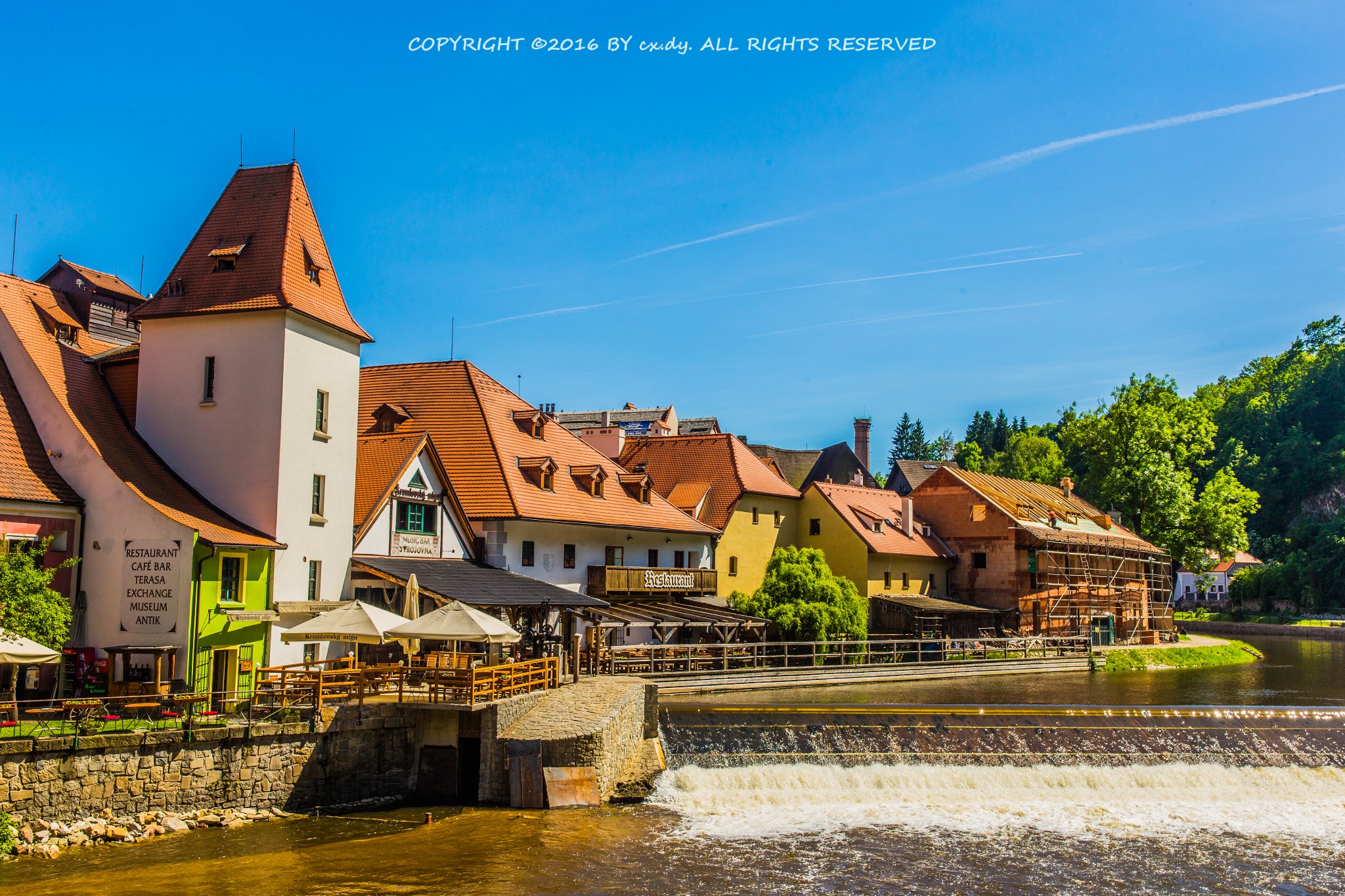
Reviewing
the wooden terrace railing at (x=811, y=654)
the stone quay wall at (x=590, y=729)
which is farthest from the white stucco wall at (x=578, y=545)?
the stone quay wall at (x=590, y=729)

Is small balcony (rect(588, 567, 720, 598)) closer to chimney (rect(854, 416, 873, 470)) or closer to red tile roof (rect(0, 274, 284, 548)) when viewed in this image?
red tile roof (rect(0, 274, 284, 548))

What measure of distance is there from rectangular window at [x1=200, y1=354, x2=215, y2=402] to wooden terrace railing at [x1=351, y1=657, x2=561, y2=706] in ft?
28.4

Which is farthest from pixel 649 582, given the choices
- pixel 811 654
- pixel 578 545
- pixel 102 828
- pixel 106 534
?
pixel 102 828

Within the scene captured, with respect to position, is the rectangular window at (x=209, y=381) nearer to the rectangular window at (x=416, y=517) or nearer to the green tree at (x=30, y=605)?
the green tree at (x=30, y=605)

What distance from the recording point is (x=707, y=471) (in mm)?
53125

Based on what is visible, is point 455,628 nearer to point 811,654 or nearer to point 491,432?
point 491,432

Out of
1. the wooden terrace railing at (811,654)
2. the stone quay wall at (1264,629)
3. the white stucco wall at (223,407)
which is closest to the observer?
the white stucco wall at (223,407)

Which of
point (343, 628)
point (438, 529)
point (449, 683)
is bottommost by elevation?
point (449, 683)

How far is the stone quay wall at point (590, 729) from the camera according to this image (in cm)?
2259

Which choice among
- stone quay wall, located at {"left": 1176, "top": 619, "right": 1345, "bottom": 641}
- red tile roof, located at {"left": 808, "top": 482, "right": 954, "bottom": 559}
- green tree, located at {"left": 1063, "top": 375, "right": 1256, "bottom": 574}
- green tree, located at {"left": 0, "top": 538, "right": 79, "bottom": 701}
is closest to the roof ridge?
green tree, located at {"left": 0, "top": 538, "right": 79, "bottom": 701}

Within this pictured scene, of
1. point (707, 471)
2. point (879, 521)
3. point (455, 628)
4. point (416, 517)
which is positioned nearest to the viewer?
point (455, 628)

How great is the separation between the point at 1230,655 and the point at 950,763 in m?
39.4

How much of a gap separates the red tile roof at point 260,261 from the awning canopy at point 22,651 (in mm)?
10765

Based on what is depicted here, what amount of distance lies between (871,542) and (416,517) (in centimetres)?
2606
